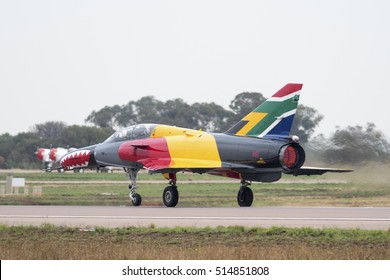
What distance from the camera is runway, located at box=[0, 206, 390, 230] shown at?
74.2 feet

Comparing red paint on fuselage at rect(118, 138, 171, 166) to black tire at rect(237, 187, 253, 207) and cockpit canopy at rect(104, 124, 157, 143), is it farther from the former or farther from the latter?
black tire at rect(237, 187, 253, 207)

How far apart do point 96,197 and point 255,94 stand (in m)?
46.1

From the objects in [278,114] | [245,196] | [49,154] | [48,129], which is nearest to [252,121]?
[278,114]

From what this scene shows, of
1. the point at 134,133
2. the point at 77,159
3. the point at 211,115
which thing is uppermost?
the point at 211,115

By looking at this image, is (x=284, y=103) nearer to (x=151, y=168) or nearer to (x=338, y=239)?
(x=151, y=168)

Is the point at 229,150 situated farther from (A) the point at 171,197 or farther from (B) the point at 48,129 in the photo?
(B) the point at 48,129

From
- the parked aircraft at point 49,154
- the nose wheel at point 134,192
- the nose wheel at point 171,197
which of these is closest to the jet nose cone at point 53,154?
the parked aircraft at point 49,154

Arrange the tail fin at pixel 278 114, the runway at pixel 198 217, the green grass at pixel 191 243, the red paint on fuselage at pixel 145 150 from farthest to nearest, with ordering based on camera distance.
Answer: the red paint on fuselage at pixel 145 150 < the tail fin at pixel 278 114 < the runway at pixel 198 217 < the green grass at pixel 191 243

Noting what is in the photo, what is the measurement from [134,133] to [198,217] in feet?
27.9

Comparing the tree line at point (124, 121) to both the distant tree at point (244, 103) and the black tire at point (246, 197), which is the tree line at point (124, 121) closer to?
the distant tree at point (244, 103)

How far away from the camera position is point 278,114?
2958cm

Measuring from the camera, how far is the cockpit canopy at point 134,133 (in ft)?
107

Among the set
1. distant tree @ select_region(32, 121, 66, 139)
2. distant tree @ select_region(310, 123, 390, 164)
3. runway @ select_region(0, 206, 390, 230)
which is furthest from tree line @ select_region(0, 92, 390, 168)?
runway @ select_region(0, 206, 390, 230)

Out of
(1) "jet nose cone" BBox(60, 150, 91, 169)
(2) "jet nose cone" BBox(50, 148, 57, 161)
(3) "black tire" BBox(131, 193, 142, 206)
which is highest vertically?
(2) "jet nose cone" BBox(50, 148, 57, 161)
